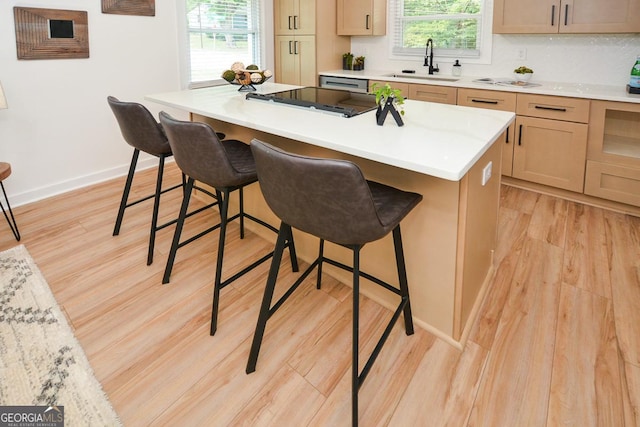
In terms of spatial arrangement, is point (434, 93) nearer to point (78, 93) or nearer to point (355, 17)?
point (355, 17)

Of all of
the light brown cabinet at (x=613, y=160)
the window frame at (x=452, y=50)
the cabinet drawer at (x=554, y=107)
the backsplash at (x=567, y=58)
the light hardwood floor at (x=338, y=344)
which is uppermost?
the window frame at (x=452, y=50)

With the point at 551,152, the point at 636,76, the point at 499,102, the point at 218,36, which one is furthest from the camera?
the point at 218,36

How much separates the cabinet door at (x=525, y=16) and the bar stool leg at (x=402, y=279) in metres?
2.76

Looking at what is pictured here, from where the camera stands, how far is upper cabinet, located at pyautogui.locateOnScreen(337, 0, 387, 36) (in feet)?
14.9

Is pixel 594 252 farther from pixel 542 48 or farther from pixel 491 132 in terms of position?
pixel 542 48

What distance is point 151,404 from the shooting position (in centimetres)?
156

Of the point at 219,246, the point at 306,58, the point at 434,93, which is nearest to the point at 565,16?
the point at 434,93

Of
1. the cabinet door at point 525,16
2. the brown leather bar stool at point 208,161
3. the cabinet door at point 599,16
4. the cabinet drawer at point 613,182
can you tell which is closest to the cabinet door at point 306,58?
the cabinet door at point 525,16

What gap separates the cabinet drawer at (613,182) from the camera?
3.01 meters

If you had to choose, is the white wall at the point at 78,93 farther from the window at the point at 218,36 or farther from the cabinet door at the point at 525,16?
the cabinet door at the point at 525,16

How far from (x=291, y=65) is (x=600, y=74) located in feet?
10.3

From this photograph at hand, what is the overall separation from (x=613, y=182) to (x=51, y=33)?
14.7 feet

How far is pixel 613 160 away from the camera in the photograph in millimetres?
3068

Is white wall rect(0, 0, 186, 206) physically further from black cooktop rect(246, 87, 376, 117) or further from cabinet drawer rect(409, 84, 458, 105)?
cabinet drawer rect(409, 84, 458, 105)
